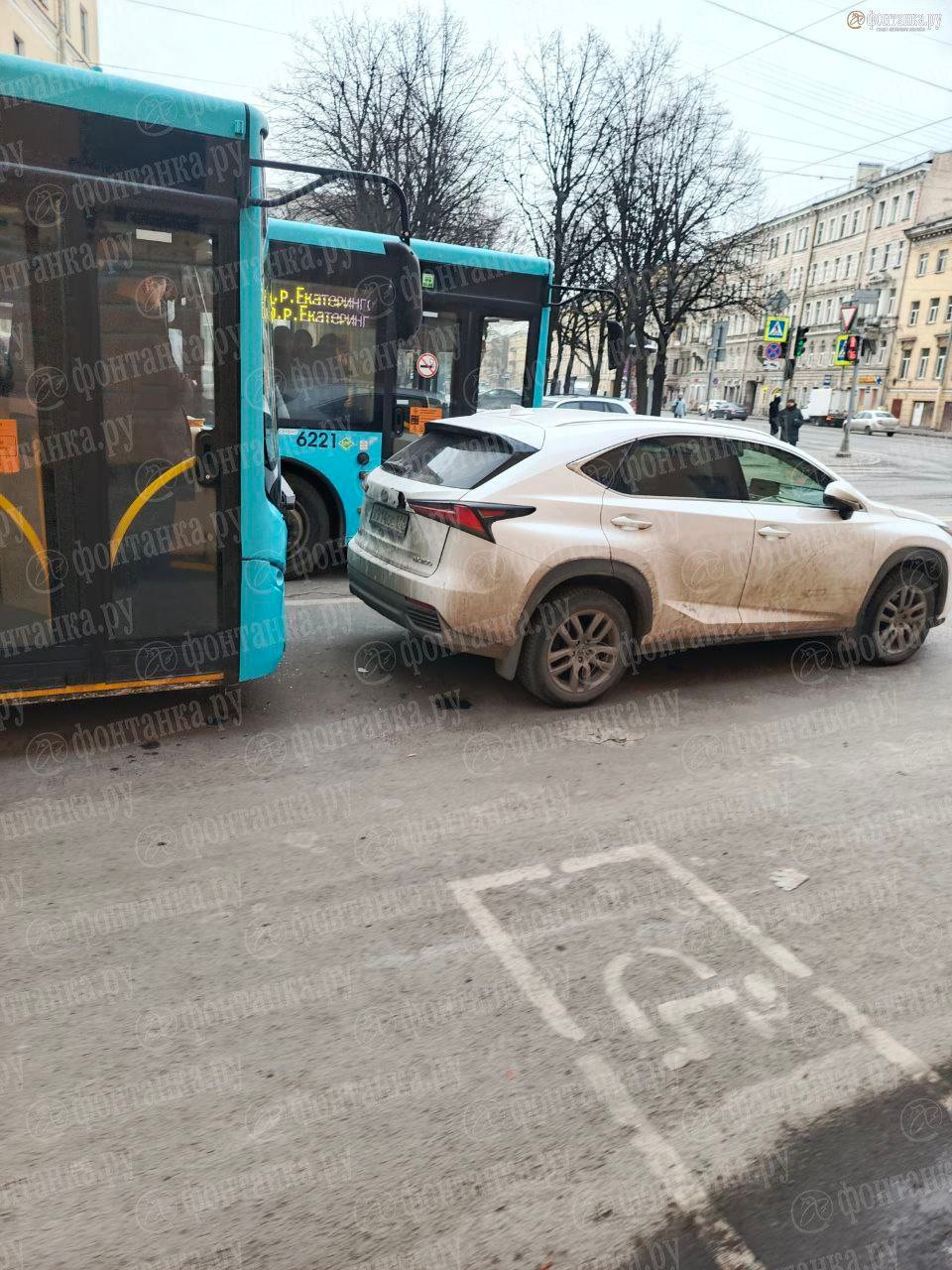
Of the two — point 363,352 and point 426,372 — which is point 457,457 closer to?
point 363,352

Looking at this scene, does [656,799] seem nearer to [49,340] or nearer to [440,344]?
[49,340]

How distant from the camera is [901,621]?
23.1 feet

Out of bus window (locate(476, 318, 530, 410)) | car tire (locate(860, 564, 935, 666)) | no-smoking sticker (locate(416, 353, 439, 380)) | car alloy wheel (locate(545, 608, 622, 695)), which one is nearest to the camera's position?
car alloy wheel (locate(545, 608, 622, 695))

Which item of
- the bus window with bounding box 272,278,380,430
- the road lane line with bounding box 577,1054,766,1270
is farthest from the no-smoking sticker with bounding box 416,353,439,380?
the road lane line with bounding box 577,1054,766,1270

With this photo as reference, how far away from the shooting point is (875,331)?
71.8m

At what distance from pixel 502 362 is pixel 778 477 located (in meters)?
4.46

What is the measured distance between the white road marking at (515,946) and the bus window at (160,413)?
7.04ft

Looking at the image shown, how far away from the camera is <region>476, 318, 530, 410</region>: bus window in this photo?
9695mm

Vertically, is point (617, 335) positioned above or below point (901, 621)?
above

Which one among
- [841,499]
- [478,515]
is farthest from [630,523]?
[841,499]

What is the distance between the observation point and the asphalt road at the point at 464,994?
230 cm

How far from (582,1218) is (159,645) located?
137 inches

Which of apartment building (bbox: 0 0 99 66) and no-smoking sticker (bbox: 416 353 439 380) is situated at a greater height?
apartment building (bbox: 0 0 99 66)

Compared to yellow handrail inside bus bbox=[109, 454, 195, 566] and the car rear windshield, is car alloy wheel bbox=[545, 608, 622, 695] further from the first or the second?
yellow handrail inside bus bbox=[109, 454, 195, 566]
